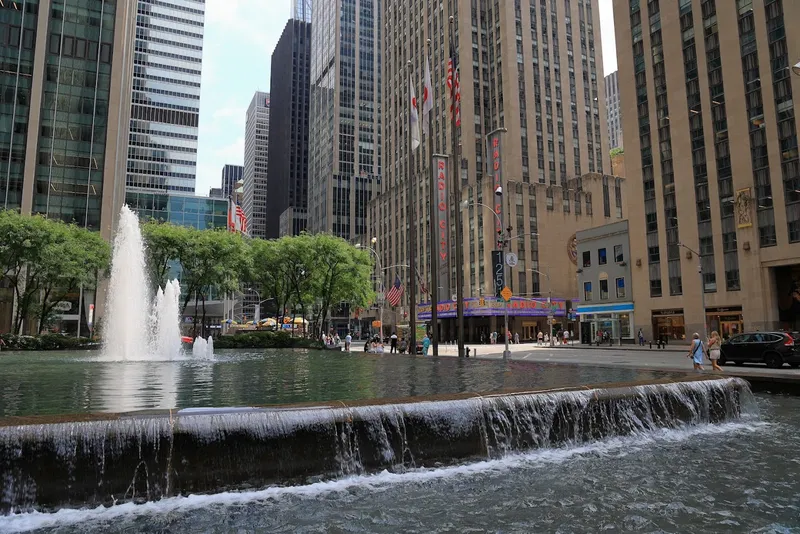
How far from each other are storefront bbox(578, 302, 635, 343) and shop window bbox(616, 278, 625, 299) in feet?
4.97

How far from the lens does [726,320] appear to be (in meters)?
50.8

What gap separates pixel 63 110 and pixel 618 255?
7032 centimetres

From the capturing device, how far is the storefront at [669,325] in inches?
2167

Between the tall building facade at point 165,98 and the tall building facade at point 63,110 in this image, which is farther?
the tall building facade at point 165,98

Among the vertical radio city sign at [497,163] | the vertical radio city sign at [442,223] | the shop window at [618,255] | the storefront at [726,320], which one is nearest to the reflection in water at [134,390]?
the vertical radio city sign at [442,223]

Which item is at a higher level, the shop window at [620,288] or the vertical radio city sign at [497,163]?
the vertical radio city sign at [497,163]

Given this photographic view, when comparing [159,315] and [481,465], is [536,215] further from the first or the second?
[481,465]

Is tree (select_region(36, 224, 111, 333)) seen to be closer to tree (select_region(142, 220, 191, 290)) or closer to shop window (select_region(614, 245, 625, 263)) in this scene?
tree (select_region(142, 220, 191, 290))

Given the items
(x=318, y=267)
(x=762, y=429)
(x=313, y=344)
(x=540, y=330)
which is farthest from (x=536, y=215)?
(x=762, y=429)

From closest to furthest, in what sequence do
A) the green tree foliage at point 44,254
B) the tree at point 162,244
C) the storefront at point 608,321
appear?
the green tree foliage at point 44,254
the tree at point 162,244
the storefront at point 608,321

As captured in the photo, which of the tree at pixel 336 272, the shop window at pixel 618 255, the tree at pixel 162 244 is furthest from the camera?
the shop window at pixel 618 255

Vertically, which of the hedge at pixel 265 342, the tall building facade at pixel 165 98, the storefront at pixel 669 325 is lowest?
the hedge at pixel 265 342

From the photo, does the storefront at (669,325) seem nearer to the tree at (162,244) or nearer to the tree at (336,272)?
the tree at (336,272)

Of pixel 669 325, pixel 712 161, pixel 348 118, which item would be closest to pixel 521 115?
pixel 712 161
